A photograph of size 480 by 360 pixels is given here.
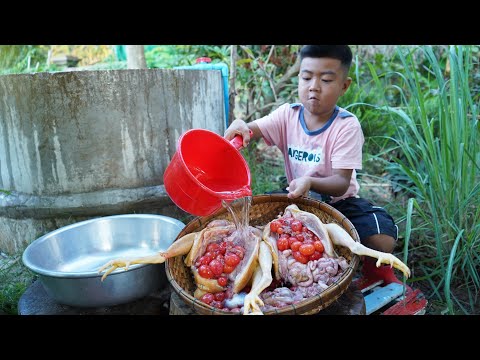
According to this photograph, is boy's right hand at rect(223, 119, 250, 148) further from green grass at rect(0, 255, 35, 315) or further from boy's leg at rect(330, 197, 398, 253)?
green grass at rect(0, 255, 35, 315)

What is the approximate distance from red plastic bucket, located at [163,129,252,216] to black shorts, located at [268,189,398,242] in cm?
64

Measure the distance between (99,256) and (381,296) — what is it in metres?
1.49

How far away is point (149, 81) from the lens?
2.28m

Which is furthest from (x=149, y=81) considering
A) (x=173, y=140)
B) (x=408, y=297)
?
(x=408, y=297)

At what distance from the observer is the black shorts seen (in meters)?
1.94

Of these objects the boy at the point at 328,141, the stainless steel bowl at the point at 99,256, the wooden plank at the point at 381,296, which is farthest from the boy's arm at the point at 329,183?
the stainless steel bowl at the point at 99,256

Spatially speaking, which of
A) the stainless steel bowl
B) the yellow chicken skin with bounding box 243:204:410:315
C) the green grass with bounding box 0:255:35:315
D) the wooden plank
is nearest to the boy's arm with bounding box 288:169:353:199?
the yellow chicken skin with bounding box 243:204:410:315

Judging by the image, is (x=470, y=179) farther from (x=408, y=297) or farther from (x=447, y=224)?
(x=408, y=297)

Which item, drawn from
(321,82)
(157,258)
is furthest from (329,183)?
(157,258)

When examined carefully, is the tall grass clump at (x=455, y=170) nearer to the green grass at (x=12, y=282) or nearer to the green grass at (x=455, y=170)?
the green grass at (x=455, y=170)

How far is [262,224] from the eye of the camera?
6.81 feet

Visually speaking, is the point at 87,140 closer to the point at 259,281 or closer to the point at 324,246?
the point at 259,281

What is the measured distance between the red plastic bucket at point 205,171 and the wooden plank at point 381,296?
0.81 meters

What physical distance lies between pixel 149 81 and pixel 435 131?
7.89 ft
